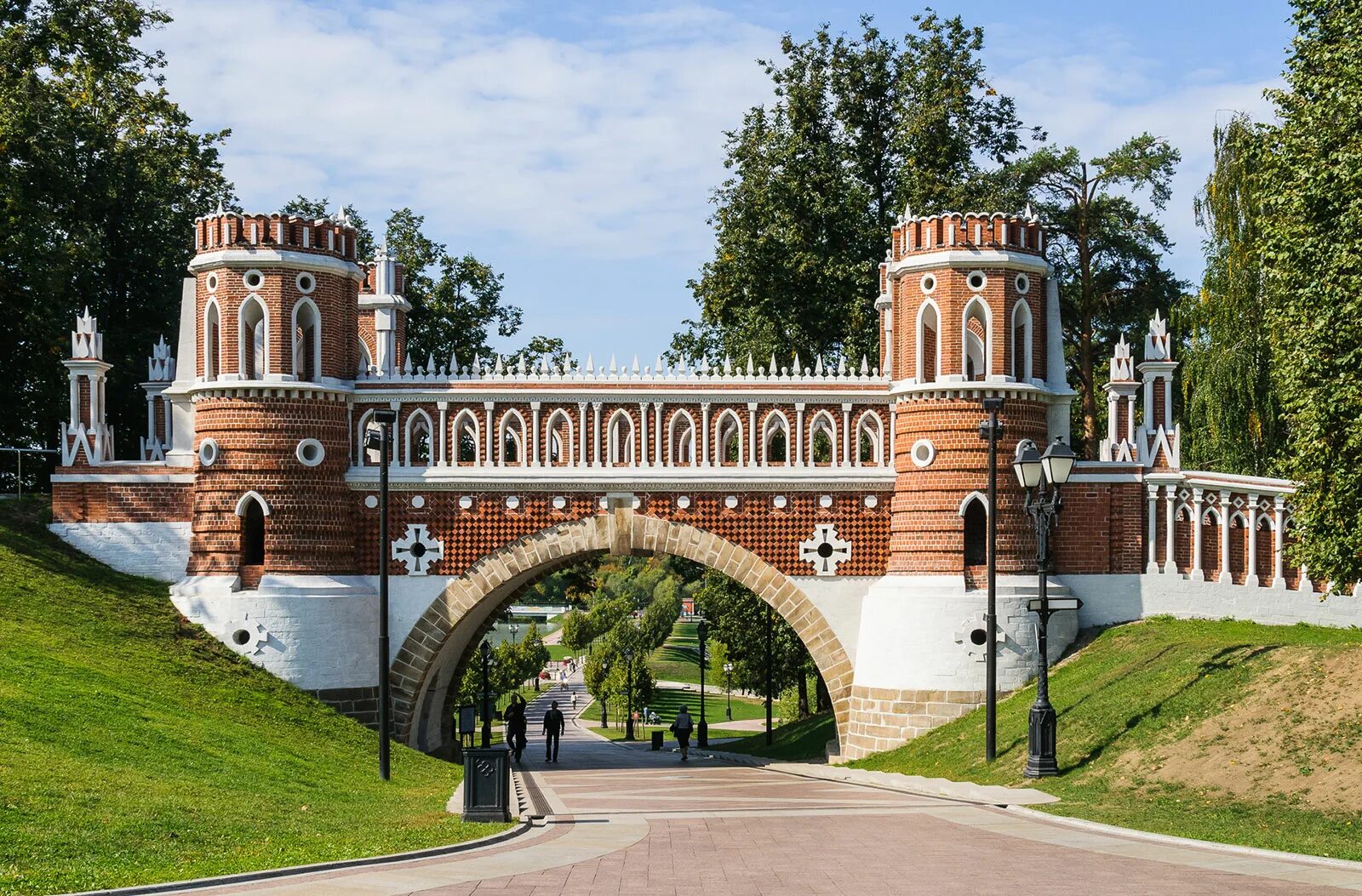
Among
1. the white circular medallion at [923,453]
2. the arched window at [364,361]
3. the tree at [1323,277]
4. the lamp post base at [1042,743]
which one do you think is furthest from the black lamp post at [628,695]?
the tree at [1323,277]

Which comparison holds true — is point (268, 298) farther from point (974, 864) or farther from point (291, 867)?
point (974, 864)

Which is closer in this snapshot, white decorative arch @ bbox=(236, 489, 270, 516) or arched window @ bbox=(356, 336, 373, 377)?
white decorative arch @ bbox=(236, 489, 270, 516)

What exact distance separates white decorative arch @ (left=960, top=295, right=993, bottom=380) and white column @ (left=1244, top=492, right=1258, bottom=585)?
16.2 ft

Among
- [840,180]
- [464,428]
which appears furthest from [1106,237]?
[464,428]

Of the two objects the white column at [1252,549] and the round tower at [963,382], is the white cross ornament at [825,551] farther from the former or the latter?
the white column at [1252,549]

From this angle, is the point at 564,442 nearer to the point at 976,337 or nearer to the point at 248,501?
the point at 248,501

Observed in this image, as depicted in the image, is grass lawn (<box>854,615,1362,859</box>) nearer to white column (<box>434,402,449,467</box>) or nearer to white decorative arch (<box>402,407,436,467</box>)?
white column (<box>434,402,449,467</box>)

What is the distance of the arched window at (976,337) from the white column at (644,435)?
525 cm

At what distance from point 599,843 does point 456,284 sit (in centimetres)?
2740

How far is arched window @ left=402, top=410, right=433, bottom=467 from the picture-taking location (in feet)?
82.6

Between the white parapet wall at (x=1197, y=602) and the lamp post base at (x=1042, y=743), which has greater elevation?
the white parapet wall at (x=1197, y=602)

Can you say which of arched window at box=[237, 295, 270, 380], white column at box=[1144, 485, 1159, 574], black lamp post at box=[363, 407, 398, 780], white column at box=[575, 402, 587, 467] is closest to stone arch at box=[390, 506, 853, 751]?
white column at box=[575, 402, 587, 467]

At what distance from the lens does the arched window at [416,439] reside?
25188 millimetres

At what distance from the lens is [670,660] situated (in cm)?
8944
